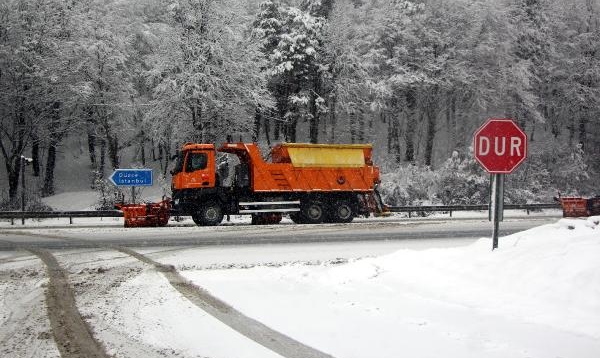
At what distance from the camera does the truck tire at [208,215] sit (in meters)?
20.8

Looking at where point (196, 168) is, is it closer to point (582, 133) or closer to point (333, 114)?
point (333, 114)

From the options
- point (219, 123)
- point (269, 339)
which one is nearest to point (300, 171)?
point (219, 123)

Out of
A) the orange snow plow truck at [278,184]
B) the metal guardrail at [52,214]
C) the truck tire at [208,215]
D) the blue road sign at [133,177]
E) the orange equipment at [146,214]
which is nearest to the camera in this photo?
the orange equipment at [146,214]

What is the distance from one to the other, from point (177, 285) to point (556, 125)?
46.8 meters

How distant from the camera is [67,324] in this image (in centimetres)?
666

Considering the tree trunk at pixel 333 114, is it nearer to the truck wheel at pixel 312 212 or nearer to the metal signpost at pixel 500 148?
the truck wheel at pixel 312 212

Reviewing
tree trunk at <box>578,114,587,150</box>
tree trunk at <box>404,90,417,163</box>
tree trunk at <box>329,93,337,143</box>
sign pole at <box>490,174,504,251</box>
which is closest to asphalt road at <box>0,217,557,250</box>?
sign pole at <box>490,174,504,251</box>

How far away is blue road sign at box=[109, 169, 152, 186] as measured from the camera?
74.8 feet

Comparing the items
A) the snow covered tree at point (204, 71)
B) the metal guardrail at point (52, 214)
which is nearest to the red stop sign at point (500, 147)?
the metal guardrail at point (52, 214)

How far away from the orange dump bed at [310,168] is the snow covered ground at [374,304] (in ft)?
34.3

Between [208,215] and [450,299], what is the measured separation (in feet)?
48.0

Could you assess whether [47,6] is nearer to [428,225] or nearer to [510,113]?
[428,225]

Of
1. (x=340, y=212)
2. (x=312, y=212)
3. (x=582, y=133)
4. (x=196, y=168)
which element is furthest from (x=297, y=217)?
(x=582, y=133)

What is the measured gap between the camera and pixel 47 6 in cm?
3350
